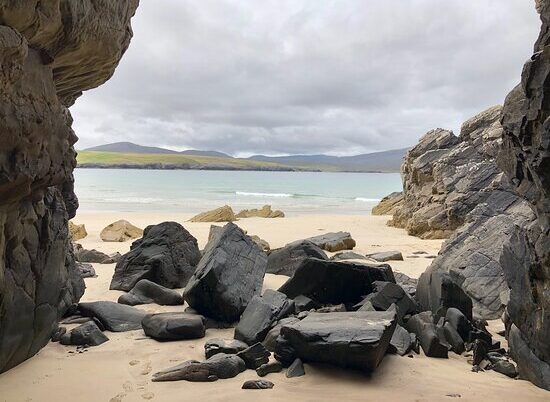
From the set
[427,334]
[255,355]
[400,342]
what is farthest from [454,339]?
[255,355]

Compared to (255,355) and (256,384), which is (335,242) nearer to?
(255,355)

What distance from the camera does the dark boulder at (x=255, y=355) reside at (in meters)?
5.57

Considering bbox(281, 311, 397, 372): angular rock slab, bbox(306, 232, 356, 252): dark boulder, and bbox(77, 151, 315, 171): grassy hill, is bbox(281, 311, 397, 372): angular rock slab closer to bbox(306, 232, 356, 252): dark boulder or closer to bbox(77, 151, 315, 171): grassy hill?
bbox(306, 232, 356, 252): dark boulder

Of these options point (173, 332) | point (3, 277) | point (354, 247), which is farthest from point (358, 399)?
point (354, 247)

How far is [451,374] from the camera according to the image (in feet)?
17.8

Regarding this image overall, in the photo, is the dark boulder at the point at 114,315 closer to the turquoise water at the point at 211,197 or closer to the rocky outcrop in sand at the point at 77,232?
the rocky outcrop in sand at the point at 77,232

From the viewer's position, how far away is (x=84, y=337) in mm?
6469

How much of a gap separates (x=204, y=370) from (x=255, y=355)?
639 mm

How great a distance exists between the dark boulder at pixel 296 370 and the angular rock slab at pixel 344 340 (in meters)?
0.10

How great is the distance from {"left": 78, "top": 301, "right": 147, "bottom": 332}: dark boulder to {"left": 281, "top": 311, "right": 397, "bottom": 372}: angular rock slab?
9.00ft

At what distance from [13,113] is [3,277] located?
5.52ft

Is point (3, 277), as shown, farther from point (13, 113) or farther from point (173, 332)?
point (173, 332)

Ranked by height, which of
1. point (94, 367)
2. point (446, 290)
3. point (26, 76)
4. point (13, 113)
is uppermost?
point (26, 76)

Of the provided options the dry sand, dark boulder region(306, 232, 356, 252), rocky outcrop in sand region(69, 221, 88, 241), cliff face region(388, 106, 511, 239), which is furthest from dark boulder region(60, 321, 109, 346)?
cliff face region(388, 106, 511, 239)
